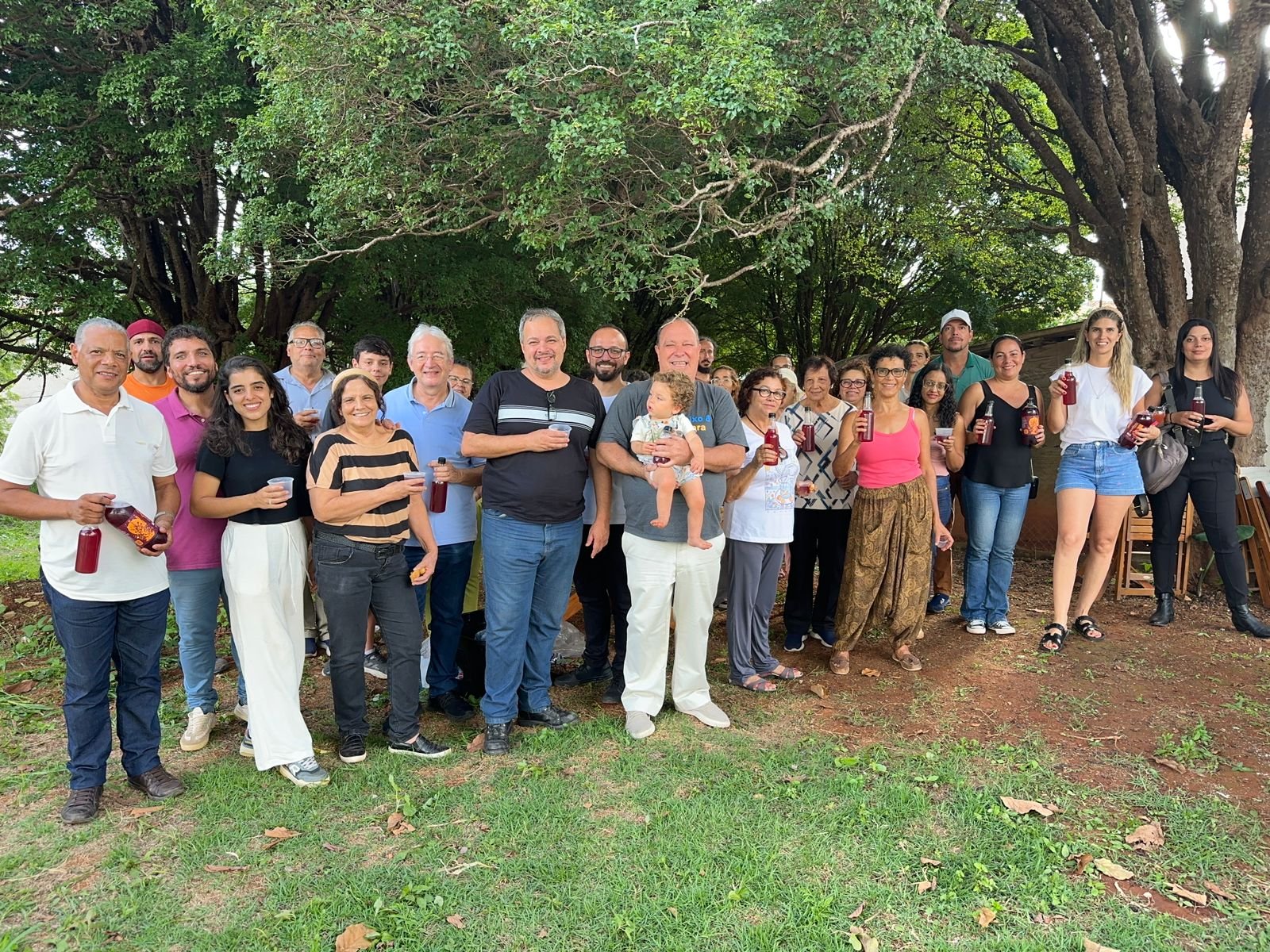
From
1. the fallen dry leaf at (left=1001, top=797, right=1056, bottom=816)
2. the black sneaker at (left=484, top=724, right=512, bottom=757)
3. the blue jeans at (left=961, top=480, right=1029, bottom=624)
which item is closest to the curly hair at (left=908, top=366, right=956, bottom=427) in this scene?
the blue jeans at (left=961, top=480, right=1029, bottom=624)

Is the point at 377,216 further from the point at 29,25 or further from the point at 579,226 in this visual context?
the point at 29,25

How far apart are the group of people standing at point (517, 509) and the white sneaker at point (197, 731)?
0.04 ft

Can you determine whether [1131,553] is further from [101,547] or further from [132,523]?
[101,547]

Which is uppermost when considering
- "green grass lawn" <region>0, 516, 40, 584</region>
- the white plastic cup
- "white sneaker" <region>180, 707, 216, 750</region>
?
the white plastic cup

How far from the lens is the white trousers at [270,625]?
3.70m

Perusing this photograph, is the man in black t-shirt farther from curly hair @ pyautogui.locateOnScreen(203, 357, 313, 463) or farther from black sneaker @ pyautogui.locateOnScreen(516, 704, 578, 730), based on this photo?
curly hair @ pyautogui.locateOnScreen(203, 357, 313, 463)

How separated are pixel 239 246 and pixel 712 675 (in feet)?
18.9

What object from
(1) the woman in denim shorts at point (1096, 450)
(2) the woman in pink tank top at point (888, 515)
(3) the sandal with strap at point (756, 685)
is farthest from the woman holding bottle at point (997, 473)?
(3) the sandal with strap at point (756, 685)

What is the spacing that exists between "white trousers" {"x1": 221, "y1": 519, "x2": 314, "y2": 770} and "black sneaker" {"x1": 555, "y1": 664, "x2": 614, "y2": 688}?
1.71m

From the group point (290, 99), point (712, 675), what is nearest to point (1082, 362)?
point (712, 675)

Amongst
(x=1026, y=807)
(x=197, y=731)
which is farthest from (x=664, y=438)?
(x=197, y=731)

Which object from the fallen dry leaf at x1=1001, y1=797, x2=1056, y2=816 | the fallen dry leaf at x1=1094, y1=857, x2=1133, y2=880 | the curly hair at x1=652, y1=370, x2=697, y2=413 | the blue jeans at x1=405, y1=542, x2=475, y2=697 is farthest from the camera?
the blue jeans at x1=405, y1=542, x2=475, y2=697

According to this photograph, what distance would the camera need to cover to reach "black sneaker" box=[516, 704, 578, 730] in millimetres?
4391

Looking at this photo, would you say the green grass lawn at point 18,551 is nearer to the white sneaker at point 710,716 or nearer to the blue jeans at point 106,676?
the blue jeans at point 106,676
